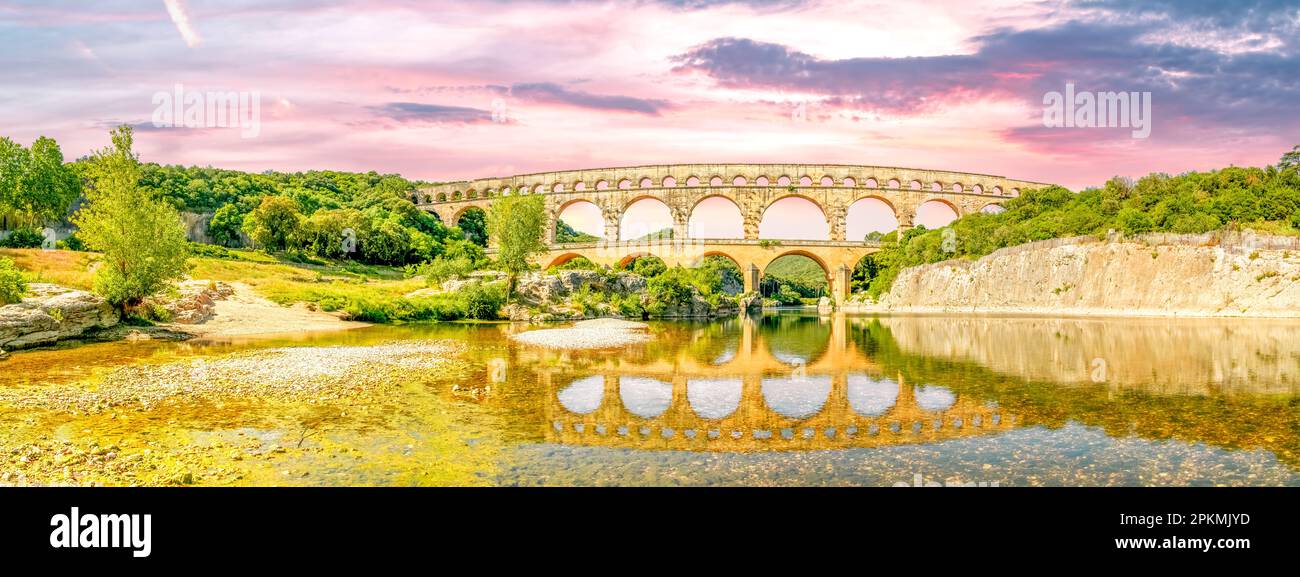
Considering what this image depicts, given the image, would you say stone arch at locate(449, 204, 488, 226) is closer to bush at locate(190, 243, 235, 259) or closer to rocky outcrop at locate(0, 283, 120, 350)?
bush at locate(190, 243, 235, 259)

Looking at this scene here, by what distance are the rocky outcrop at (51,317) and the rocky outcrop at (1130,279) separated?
4839 centimetres

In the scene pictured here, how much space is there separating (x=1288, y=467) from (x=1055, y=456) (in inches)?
82.5

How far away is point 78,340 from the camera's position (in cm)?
1858

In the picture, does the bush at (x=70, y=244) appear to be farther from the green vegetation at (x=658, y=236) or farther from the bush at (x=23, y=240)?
the green vegetation at (x=658, y=236)

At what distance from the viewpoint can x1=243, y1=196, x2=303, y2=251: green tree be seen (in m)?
47.5

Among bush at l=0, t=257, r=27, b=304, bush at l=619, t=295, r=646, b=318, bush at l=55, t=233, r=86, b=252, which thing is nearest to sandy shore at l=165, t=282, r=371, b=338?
bush at l=0, t=257, r=27, b=304

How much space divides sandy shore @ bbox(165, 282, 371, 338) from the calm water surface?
5113mm

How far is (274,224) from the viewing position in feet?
158

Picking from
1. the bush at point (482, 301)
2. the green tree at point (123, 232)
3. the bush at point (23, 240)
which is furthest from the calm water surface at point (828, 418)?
the bush at point (23, 240)

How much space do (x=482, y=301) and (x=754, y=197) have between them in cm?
3983

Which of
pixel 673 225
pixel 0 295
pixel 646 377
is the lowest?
pixel 646 377

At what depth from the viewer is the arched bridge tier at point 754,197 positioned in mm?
64688
